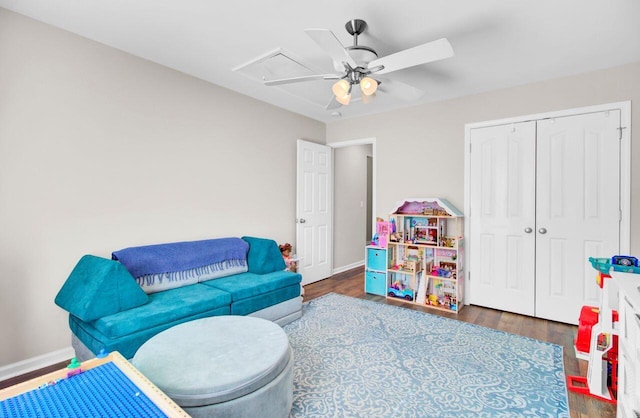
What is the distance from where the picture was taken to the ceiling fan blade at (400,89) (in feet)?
7.95

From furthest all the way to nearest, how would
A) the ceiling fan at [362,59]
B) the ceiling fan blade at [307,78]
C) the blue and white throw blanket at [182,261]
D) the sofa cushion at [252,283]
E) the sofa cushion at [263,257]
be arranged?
the sofa cushion at [263,257]
the sofa cushion at [252,283]
the blue and white throw blanket at [182,261]
the ceiling fan blade at [307,78]
the ceiling fan at [362,59]

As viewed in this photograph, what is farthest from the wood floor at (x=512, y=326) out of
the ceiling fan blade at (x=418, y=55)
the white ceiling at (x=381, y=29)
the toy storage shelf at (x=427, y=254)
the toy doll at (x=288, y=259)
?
the white ceiling at (x=381, y=29)

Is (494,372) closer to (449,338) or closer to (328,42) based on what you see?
(449,338)

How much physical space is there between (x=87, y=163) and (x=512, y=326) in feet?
13.7

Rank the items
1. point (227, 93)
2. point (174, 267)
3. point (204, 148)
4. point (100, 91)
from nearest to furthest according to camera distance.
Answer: point (100, 91) → point (174, 267) → point (204, 148) → point (227, 93)

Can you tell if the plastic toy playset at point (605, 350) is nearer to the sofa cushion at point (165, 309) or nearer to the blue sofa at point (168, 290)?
the blue sofa at point (168, 290)

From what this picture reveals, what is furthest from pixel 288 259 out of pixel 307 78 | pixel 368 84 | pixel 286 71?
pixel 368 84

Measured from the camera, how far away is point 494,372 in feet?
7.12

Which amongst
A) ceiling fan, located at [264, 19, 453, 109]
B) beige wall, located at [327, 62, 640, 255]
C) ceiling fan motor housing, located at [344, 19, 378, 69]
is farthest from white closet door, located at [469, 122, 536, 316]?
ceiling fan motor housing, located at [344, 19, 378, 69]

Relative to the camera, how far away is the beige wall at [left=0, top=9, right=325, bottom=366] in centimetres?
217

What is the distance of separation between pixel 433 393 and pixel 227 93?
3506mm

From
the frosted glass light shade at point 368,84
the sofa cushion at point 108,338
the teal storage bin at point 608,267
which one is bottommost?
the sofa cushion at point 108,338

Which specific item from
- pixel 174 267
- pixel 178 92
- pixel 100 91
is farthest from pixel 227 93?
pixel 174 267

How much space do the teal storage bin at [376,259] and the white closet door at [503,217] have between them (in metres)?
1.03
